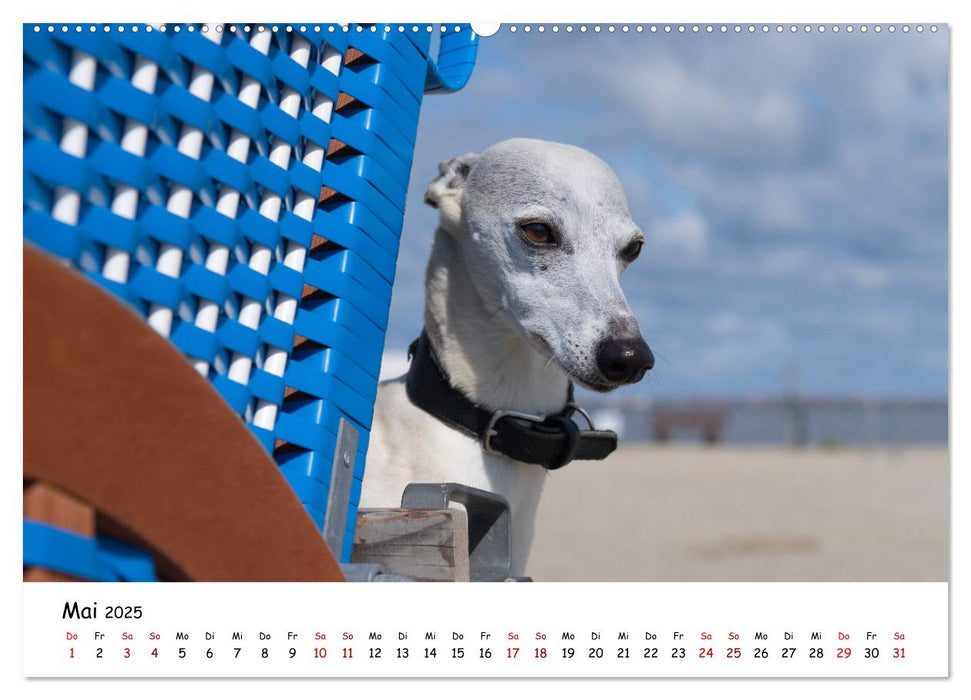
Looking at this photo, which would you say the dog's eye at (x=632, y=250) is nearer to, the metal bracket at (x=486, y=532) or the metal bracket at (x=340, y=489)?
the metal bracket at (x=486, y=532)

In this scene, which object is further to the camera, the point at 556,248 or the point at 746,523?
the point at 746,523

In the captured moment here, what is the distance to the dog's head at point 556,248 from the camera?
186 centimetres

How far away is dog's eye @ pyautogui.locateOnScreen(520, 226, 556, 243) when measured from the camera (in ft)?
6.59

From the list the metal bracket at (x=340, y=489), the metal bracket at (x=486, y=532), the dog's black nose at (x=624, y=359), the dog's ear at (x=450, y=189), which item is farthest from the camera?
the dog's ear at (x=450, y=189)

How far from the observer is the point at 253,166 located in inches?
44.9

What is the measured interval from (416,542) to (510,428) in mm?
528

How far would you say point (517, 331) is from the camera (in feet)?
6.61

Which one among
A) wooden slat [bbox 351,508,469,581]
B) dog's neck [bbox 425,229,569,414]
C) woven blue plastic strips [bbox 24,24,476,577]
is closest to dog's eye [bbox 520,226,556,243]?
dog's neck [bbox 425,229,569,414]

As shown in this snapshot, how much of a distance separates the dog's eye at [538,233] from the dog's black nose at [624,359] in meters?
0.31

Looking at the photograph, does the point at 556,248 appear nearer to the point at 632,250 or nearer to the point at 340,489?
the point at 632,250

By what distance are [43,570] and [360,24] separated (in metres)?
0.87

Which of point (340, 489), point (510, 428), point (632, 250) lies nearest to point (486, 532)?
point (510, 428)

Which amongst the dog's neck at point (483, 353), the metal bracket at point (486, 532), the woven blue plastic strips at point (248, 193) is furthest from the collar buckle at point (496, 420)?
the woven blue plastic strips at point (248, 193)
